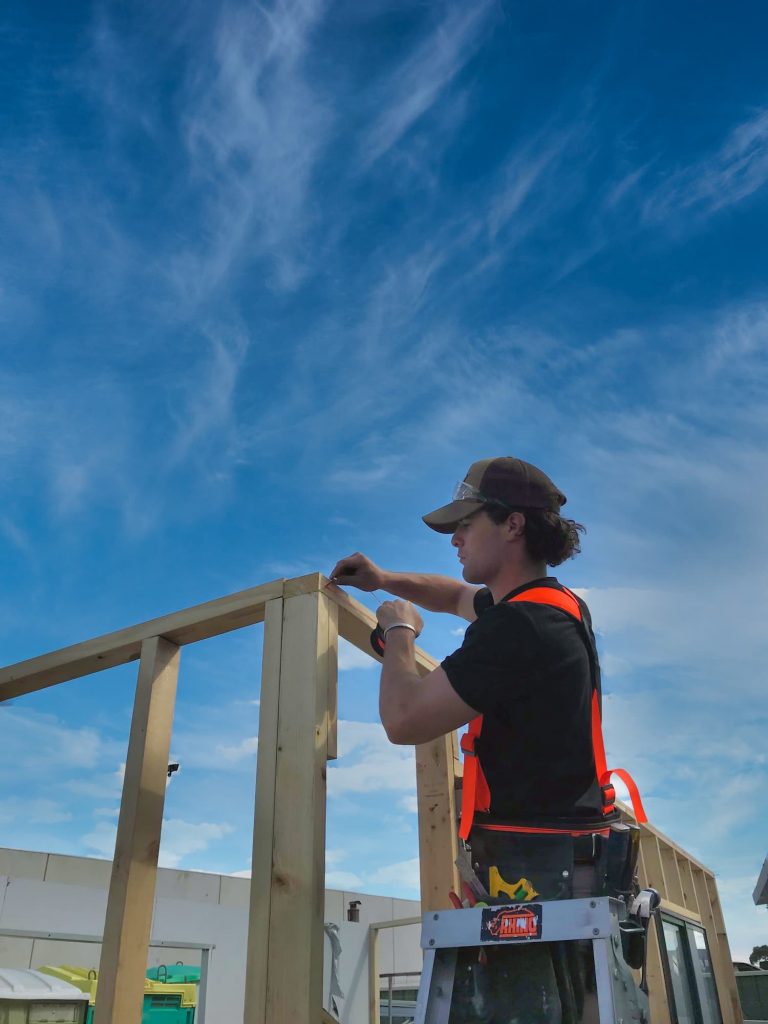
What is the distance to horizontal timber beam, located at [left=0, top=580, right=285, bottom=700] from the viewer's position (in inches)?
97.6

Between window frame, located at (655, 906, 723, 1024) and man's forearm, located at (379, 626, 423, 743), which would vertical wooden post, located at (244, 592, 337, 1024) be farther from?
window frame, located at (655, 906, 723, 1024)

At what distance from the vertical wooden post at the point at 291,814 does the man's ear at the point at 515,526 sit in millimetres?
620

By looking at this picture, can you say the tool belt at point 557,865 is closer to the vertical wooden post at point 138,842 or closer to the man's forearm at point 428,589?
the man's forearm at point 428,589

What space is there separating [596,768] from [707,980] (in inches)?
305

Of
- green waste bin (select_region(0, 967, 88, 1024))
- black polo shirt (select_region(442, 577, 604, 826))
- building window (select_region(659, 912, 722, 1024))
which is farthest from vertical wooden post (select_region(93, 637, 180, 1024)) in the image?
building window (select_region(659, 912, 722, 1024))

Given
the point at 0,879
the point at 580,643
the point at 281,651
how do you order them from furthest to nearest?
the point at 0,879, the point at 281,651, the point at 580,643

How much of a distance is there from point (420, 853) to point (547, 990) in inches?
52.3

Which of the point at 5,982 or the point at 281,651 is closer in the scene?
the point at 281,651

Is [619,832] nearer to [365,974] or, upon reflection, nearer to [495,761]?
[495,761]

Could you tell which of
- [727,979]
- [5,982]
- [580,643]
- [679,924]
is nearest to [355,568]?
[580,643]

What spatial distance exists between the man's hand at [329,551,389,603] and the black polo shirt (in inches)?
30.3

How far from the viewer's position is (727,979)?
882 cm

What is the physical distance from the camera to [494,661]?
5.41 feet

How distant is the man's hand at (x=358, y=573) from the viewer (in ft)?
7.91
